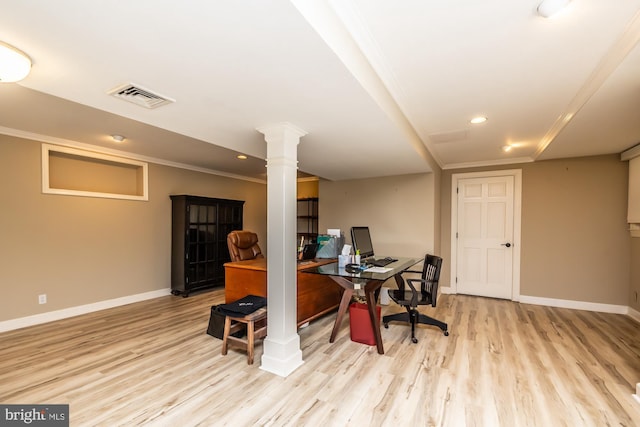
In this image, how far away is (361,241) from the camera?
3.80 meters

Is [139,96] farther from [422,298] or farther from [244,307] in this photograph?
[422,298]

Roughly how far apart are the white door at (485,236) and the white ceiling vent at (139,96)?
15.1 ft

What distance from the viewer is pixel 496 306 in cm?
422

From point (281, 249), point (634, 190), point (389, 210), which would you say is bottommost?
point (281, 249)

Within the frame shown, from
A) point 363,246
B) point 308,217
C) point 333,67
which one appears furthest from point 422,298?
point 308,217

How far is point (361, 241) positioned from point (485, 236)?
236cm

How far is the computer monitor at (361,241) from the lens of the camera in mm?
3621

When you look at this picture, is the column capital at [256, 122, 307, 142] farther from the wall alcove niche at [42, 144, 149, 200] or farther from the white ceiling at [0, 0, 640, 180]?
the wall alcove niche at [42, 144, 149, 200]

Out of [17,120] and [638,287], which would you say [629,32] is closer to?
[638,287]

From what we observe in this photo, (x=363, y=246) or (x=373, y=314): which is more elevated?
(x=363, y=246)

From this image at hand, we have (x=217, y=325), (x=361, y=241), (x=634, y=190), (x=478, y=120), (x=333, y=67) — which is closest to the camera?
(x=333, y=67)

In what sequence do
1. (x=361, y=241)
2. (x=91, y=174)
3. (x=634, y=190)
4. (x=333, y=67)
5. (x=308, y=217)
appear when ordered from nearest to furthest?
(x=333, y=67)
(x=634, y=190)
(x=361, y=241)
(x=91, y=174)
(x=308, y=217)

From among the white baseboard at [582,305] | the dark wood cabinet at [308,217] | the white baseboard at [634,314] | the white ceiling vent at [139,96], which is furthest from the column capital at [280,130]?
the white baseboard at [634,314]

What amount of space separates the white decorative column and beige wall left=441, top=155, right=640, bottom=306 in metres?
3.94
